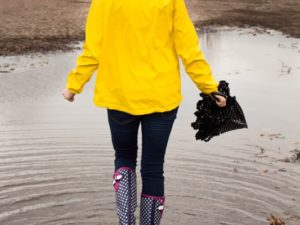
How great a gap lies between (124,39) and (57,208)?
1874 millimetres

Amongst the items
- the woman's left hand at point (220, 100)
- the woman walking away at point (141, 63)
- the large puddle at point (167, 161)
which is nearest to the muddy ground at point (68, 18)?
the large puddle at point (167, 161)

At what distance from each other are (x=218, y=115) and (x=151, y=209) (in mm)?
713

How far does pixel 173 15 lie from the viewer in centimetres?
340

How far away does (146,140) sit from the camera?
3.65 meters

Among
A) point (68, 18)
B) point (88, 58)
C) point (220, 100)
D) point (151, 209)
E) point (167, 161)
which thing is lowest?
point (68, 18)

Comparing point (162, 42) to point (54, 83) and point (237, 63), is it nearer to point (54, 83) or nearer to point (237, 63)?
point (54, 83)

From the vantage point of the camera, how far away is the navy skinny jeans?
141 inches

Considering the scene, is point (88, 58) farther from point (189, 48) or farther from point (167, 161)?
point (167, 161)

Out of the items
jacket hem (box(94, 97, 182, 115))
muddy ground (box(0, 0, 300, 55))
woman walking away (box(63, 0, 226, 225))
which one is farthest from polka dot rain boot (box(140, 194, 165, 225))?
muddy ground (box(0, 0, 300, 55))

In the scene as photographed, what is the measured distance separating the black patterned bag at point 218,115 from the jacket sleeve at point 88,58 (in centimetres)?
70

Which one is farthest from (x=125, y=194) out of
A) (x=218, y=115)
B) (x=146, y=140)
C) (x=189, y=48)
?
(x=189, y=48)

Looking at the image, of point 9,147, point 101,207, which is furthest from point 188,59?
point 9,147

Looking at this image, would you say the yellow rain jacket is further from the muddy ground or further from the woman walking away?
the muddy ground

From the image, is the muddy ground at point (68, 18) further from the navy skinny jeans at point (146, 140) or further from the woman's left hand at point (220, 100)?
the woman's left hand at point (220, 100)
